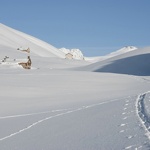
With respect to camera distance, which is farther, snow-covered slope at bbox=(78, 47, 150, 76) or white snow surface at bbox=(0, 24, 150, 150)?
snow-covered slope at bbox=(78, 47, 150, 76)

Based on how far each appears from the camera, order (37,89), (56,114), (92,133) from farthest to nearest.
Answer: (37,89) → (56,114) → (92,133)

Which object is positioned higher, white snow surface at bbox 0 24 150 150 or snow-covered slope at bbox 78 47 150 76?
snow-covered slope at bbox 78 47 150 76

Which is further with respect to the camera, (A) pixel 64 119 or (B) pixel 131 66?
(B) pixel 131 66

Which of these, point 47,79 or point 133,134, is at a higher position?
point 47,79

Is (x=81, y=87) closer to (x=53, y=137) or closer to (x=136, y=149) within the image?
(x=53, y=137)

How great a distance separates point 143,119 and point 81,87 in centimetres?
1464

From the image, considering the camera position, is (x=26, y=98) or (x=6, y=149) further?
(x=26, y=98)

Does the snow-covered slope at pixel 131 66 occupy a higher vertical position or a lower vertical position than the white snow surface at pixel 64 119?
higher

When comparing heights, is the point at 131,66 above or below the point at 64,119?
above

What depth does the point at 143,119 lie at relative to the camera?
1030 centimetres

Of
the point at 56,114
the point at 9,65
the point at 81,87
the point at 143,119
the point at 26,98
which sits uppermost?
the point at 9,65

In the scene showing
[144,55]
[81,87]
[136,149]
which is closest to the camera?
[136,149]

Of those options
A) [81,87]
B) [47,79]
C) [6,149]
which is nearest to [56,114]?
[6,149]

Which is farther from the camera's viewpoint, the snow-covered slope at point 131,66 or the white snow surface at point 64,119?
the snow-covered slope at point 131,66
